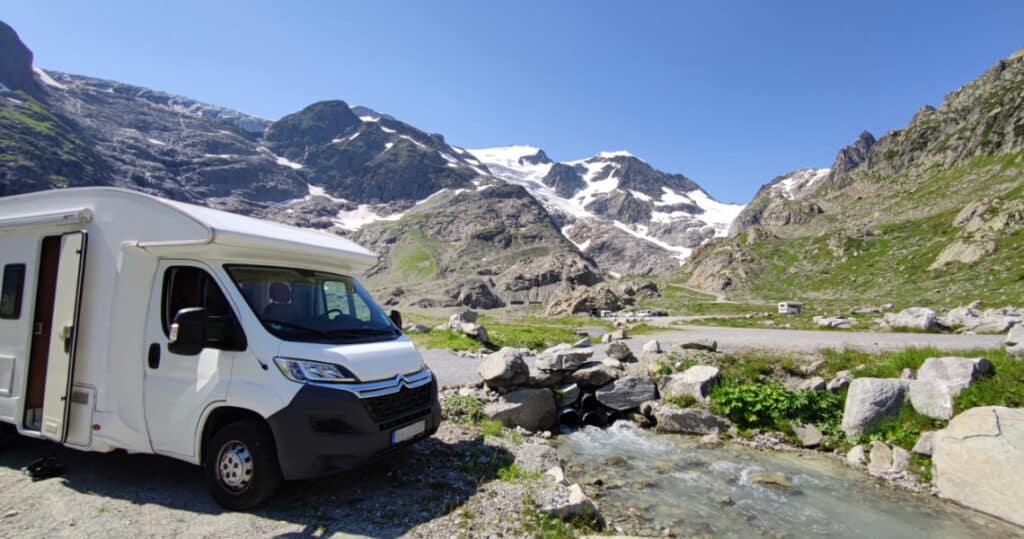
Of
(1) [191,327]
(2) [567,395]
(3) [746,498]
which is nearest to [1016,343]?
(3) [746,498]

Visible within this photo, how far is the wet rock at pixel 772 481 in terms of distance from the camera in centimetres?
990

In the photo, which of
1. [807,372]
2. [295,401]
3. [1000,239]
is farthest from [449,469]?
[1000,239]

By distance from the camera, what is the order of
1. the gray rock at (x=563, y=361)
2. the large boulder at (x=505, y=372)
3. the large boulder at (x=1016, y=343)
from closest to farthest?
the large boulder at (x=1016, y=343), the large boulder at (x=505, y=372), the gray rock at (x=563, y=361)

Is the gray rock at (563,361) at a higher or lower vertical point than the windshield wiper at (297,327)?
lower

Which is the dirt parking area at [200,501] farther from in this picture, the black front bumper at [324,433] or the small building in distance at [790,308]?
the small building in distance at [790,308]

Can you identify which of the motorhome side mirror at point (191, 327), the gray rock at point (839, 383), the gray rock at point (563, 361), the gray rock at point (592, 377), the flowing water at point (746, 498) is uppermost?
the motorhome side mirror at point (191, 327)

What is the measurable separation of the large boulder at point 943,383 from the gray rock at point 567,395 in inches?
340

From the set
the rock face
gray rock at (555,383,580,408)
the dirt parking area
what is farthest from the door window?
the rock face

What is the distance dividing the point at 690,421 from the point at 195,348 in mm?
12335

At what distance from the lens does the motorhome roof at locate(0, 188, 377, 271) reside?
699 cm

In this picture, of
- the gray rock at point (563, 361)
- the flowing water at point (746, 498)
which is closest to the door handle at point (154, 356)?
the flowing water at point (746, 498)

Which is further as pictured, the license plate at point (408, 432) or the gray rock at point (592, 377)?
the gray rock at point (592, 377)

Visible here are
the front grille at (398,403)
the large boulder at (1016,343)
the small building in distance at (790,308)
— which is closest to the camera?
the front grille at (398,403)

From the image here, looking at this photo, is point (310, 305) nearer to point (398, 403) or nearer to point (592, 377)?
point (398, 403)
